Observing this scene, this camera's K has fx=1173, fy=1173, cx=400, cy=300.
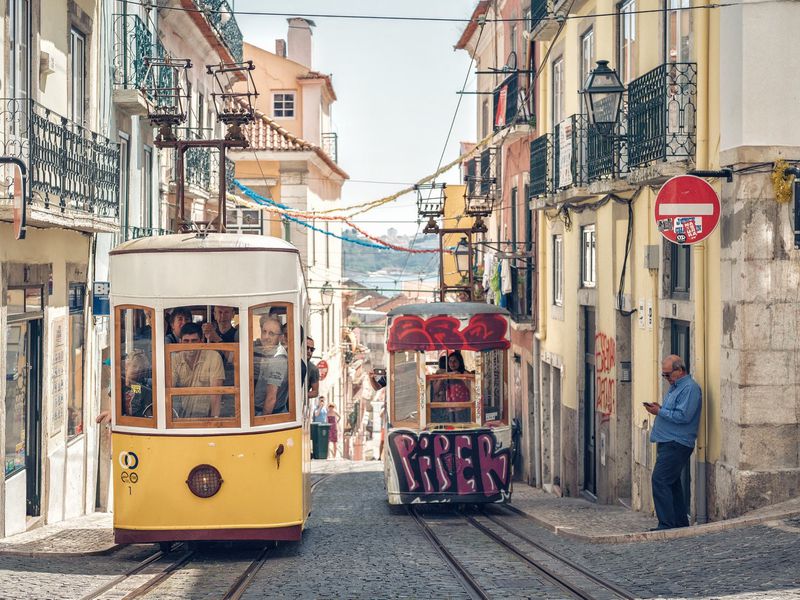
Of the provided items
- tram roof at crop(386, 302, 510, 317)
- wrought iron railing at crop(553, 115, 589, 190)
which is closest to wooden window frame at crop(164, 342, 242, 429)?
tram roof at crop(386, 302, 510, 317)

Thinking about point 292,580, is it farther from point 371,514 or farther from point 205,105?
point 205,105

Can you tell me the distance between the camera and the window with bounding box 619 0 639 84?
48.5 ft

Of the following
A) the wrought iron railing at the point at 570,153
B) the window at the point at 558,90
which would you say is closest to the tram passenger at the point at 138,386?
the wrought iron railing at the point at 570,153

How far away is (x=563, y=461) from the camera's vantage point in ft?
62.3

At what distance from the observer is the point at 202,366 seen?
376 inches

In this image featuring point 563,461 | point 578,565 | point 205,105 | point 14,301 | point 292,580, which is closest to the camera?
point 292,580

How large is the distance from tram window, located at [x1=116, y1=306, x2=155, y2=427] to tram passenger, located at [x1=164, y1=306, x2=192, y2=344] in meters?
0.15

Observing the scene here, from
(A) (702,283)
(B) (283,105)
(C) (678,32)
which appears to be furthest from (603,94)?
(B) (283,105)

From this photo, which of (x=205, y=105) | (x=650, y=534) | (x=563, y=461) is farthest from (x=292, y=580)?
(x=205, y=105)

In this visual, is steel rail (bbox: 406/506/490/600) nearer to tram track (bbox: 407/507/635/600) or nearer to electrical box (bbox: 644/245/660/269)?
tram track (bbox: 407/507/635/600)

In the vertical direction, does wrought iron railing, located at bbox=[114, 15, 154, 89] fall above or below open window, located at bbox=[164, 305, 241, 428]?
above

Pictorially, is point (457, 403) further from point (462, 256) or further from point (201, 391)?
point (462, 256)

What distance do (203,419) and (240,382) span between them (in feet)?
1.42

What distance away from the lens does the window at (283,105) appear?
1598 inches
